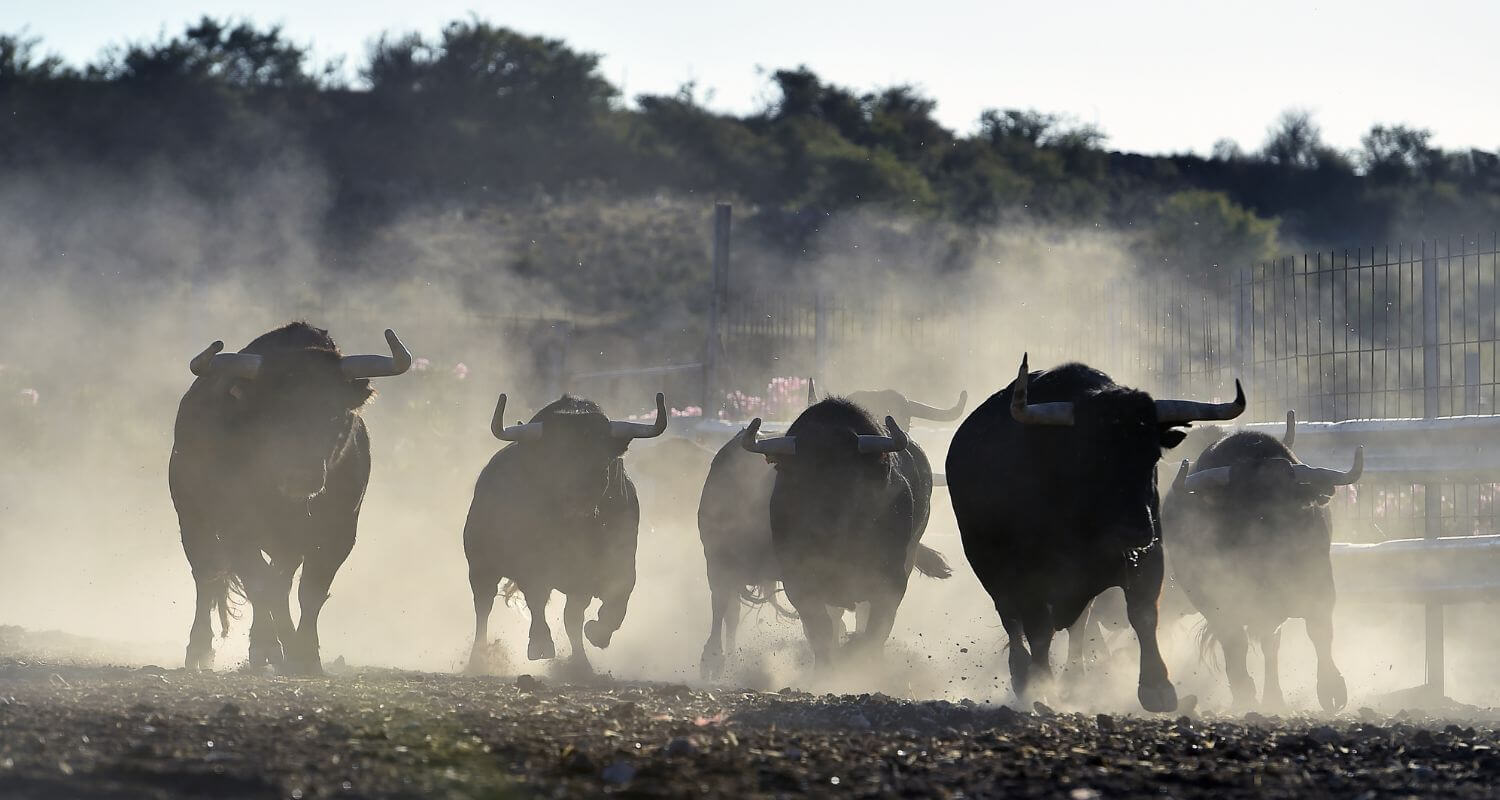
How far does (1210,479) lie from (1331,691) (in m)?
1.43

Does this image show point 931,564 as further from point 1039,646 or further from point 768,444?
point 1039,646

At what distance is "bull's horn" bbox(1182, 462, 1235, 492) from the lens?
38.5 ft

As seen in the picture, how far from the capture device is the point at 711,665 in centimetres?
1302

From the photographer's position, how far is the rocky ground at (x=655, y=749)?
577cm

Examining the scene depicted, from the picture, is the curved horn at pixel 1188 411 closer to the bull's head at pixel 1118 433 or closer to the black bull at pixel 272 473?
the bull's head at pixel 1118 433

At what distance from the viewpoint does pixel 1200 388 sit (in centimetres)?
1908

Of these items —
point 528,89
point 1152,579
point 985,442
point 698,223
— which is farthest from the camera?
point 528,89

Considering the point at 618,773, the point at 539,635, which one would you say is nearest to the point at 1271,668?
the point at 539,635

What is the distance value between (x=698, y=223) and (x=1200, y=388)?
124ft

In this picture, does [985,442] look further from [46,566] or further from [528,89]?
[528,89]

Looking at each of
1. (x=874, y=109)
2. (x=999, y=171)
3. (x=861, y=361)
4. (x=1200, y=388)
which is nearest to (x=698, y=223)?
(x=999, y=171)

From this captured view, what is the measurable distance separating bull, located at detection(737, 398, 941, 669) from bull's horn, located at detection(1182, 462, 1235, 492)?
5.97 feet

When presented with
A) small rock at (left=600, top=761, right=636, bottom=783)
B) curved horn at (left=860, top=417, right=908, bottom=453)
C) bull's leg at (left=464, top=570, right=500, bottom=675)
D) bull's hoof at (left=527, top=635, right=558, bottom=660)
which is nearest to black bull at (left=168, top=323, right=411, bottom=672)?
bull's hoof at (left=527, top=635, right=558, bottom=660)

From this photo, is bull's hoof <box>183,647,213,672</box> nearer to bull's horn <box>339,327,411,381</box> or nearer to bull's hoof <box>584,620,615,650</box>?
bull's horn <box>339,327,411,381</box>
